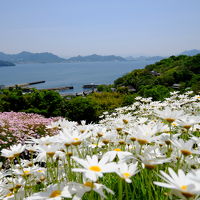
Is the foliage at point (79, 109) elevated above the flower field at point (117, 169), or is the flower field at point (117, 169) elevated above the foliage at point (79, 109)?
the flower field at point (117, 169)

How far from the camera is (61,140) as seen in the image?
131 centimetres

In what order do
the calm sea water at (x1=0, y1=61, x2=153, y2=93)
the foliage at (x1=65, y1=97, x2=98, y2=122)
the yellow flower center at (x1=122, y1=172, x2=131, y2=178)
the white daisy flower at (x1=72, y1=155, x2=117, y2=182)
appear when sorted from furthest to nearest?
the calm sea water at (x1=0, y1=61, x2=153, y2=93)
the foliage at (x1=65, y1=97, x2=98, y2=122)
the yellow flower center at (x1=122, y1=172, x2=131, y2=178)
the white daisy flower at (x1=72, y1=155, x2=117, y2=182)

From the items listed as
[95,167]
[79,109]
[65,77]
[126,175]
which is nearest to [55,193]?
[95,167]

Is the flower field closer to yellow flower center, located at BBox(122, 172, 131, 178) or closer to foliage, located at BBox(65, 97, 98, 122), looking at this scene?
yellow flower center, located at BBox(122, 172, 131, 178)

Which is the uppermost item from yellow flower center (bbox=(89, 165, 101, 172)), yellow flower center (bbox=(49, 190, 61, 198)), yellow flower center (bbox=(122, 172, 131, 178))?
Result: yellow flower center (bbox=(89, 165, 101, 172))

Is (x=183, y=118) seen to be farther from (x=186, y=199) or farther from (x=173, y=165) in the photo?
(x=186, y=199)

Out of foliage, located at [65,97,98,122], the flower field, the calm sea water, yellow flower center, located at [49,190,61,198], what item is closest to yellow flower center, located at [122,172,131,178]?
the flower field

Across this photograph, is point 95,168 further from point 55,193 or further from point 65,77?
point 65,77

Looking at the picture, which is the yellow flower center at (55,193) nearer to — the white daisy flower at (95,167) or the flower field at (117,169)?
the flower field at (117,169)

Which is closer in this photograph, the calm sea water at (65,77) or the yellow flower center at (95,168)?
the yellow flower center at (95,168)

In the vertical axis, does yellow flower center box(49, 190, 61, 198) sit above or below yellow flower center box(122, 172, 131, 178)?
below

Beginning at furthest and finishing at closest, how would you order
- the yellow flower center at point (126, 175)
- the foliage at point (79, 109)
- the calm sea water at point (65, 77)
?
the calm sea water at point (65, 77) → the foliage at point (79, 109) → the yellow flower center at point (126, 175)

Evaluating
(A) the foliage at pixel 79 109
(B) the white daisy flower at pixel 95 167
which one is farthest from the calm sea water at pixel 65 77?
(B) the white daisy flower at pixel 95 167

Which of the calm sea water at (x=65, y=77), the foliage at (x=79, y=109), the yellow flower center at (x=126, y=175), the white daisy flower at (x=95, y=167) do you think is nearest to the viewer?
the white daisy flower at (x=95, y=167)
